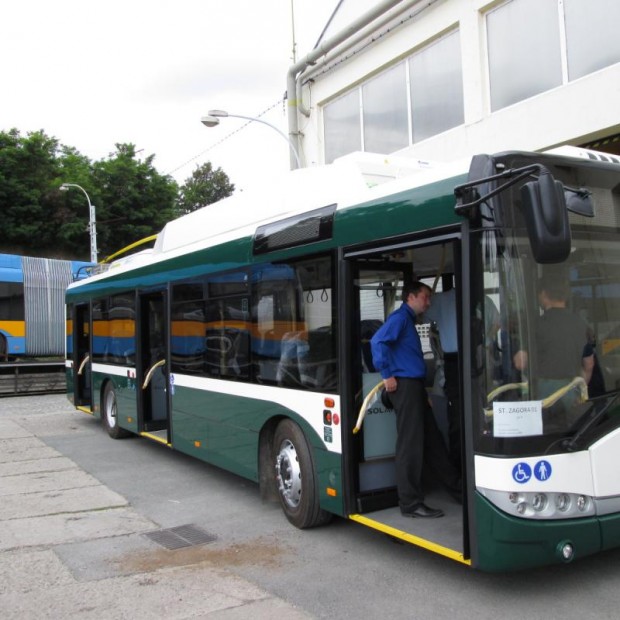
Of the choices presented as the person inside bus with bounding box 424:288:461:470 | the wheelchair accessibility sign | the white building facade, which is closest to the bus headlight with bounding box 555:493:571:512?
the wheelchair accessibility sign

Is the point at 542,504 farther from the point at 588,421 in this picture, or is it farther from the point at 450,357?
the point at 450,357

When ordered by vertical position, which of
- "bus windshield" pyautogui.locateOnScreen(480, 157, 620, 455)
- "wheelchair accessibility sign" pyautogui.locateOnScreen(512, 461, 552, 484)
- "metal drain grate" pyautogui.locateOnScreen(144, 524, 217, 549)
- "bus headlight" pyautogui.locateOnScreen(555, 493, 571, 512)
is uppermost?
"bus windshield" pyautogui.locateOnScreen(480, 157, 620, 455)

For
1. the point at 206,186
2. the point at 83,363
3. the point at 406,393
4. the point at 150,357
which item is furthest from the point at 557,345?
the point at 206,186

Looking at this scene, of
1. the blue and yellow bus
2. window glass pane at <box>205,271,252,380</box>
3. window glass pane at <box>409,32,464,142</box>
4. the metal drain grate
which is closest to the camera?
the metal drain grate

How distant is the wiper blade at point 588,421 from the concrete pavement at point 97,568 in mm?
1846

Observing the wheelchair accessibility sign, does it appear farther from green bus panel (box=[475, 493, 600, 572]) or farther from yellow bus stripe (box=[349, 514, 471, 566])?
yellow bus stripe (box=[349, 514, 471, 566])

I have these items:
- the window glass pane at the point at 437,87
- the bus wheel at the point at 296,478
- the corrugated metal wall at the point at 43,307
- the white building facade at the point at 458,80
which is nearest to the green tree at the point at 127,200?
the corrugated metal wall at the point at 43,307

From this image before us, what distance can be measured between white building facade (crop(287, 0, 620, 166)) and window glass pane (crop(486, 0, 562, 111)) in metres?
0.02

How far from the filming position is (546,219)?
11.3ft

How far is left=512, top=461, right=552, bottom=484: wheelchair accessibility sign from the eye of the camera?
12.0ft

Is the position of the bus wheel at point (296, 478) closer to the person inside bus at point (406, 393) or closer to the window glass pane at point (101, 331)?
the person inside bus at point (406, 393)

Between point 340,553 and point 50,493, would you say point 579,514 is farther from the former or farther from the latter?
point 50,493

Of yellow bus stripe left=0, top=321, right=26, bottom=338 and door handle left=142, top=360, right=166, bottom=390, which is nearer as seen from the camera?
door handle left=142, top=360, right=166, bottom=390

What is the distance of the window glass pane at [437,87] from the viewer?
1275cm
